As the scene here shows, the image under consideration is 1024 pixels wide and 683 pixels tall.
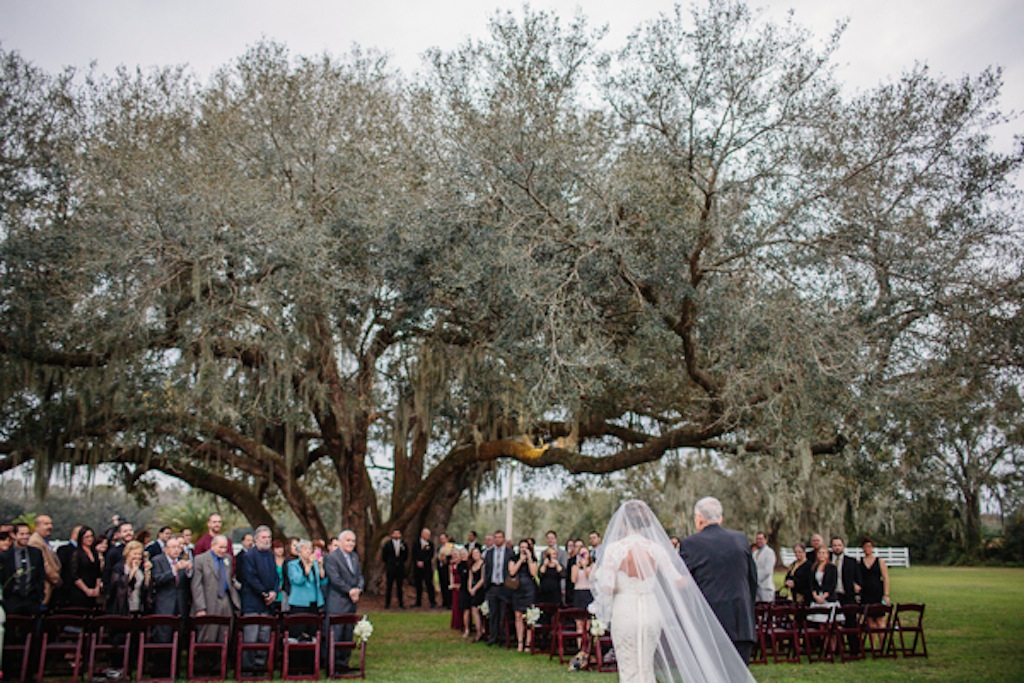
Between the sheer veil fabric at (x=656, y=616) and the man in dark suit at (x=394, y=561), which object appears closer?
the sheer veil fabric at (x=656, y=616)

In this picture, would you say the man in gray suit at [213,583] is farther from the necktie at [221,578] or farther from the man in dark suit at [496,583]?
the man in dark suit at [496,583]

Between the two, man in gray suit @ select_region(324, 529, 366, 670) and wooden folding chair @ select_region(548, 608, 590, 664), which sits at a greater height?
man in gray suit @ select_region(324, 529, 366, 670)

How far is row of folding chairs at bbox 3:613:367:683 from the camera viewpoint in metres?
8.28

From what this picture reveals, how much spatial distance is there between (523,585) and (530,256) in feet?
14.0

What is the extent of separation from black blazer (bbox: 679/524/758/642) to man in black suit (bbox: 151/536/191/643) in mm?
5665

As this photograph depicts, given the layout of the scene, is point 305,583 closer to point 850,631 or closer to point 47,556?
point 47,556

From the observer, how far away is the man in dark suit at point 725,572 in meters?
5.69

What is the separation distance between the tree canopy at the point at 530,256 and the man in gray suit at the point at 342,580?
3.46 meters

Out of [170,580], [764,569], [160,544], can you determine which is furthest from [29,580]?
[764,569]

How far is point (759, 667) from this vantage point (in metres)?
9.91

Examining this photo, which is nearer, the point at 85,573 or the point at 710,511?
the point at 710,511

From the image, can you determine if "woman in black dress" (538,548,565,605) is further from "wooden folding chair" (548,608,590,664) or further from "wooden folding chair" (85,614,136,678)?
"wooden folding chair" (85,614,136,678)

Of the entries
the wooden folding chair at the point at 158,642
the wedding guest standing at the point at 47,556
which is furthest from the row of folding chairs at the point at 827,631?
the wedding guest standing at the point at 47,556

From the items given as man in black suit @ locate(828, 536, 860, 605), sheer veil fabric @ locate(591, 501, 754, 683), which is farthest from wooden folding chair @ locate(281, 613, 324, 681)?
man in black suit @ locate(828, 536, 860, 605)
